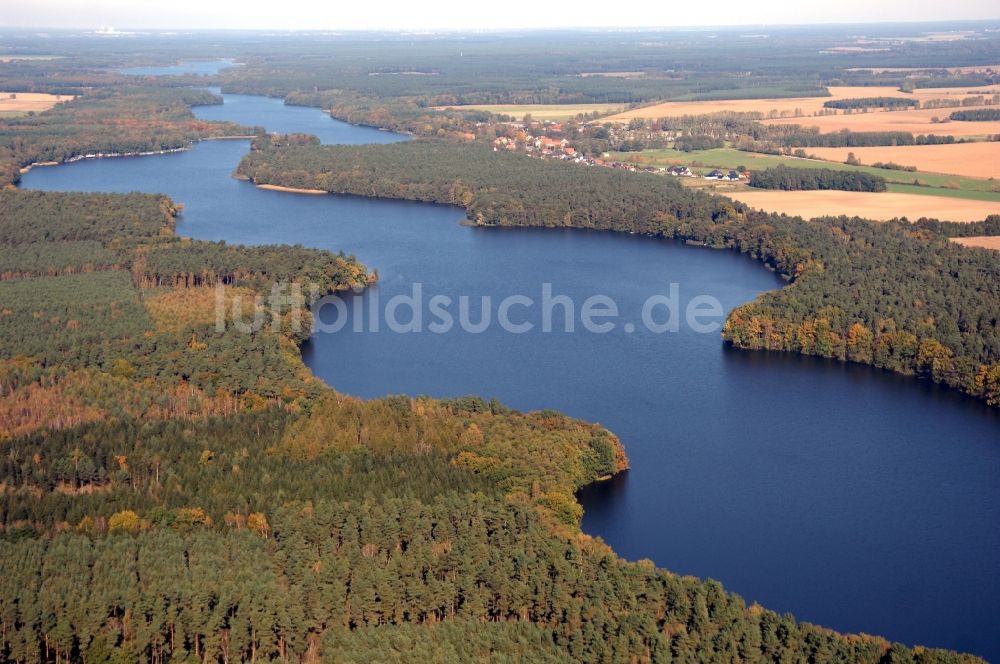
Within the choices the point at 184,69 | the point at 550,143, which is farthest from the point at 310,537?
the point at 184,69

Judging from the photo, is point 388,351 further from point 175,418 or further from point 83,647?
point 83,647

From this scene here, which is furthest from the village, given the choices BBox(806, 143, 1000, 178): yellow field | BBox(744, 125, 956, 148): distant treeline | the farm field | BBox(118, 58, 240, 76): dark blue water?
BBox(118, 58, 240, 76): dark blue water

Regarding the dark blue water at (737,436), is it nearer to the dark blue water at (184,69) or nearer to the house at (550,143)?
the house at (550,143)


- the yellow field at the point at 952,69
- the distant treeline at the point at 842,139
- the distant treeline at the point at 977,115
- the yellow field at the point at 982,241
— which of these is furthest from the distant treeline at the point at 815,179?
the yellow field at the point at 952,69

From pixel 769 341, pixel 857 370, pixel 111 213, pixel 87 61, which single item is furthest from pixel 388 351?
pixel 87 61

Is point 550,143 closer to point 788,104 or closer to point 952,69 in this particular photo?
point 788,104
